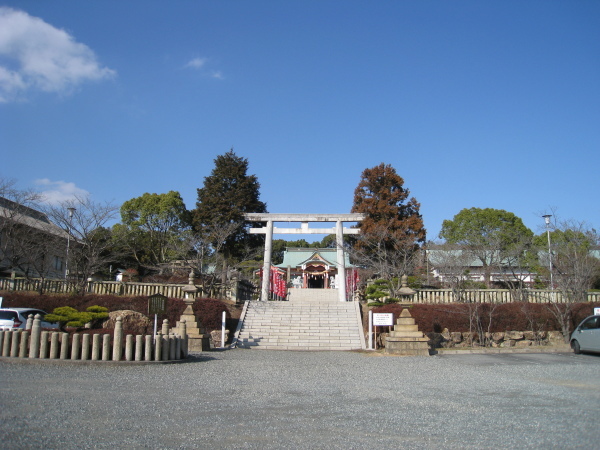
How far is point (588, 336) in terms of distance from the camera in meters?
13.6

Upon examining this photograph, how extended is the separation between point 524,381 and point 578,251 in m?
16.1

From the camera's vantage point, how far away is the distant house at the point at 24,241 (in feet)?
74.8

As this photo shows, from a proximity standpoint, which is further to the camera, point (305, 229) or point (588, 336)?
point (305, 229)

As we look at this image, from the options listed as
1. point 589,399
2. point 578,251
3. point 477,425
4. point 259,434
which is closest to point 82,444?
point 259,434

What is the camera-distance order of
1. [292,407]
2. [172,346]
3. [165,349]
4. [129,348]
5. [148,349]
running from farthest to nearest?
[172,346], [165,349], [148,349], [129,348], [292,407]

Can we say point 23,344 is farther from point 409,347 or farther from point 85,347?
point 409,347

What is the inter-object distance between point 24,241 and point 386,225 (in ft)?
62.1

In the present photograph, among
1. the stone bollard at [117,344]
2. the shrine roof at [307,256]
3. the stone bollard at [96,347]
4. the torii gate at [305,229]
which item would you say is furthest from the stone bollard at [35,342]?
the shrine roof at [307,256]

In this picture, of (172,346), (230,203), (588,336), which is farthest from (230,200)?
(588,336)

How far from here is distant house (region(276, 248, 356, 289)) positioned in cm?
4100

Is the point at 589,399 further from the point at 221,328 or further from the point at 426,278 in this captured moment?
the point at 426,278

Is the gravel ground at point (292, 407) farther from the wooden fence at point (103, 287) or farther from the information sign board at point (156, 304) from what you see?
the wooden fence at point (103, 287)

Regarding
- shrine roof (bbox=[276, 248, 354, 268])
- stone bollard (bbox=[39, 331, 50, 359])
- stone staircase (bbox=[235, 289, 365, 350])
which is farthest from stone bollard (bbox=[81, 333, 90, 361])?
shrine roof (bbox=[276, 248, 354, 268])

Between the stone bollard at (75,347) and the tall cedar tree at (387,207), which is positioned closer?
the stone bollard at (75,347)
